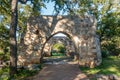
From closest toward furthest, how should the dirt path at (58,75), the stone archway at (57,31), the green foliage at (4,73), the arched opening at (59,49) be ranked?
1. the dirt path at (58,75)
2. the green foliage at (4,73)
3. the stone archway at (57,31)
4. the arched opening at (59,49)

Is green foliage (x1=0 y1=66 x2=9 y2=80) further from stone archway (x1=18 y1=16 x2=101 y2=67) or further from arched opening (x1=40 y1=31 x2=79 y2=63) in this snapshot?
arched opening (x1=40 y1=31 x2=79 y2=63)

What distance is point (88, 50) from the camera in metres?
16.2

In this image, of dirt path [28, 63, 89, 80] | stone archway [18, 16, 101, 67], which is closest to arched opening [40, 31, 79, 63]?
stone archway [18, 16, 101, 67]

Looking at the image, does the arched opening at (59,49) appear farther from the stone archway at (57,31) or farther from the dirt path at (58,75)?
the dirt path at (58,75)

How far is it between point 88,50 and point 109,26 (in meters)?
10.5

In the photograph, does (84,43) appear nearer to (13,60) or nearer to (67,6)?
(67,6)

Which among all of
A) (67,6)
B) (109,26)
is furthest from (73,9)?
(109,26)

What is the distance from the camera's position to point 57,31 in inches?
643

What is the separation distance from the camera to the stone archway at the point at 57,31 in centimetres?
1598

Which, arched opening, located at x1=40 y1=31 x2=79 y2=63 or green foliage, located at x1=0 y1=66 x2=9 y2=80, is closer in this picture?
green foliage, located at x1=0 y1=66 x2=9 y2=80

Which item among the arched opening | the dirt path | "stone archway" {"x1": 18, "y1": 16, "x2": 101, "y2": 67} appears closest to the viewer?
the dirt path

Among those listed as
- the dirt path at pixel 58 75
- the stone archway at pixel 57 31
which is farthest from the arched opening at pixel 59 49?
the dirt path at pixel 58 75

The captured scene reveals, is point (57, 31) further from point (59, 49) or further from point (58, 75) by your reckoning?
point (59, 49)

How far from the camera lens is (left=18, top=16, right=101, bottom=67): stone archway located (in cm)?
1598
